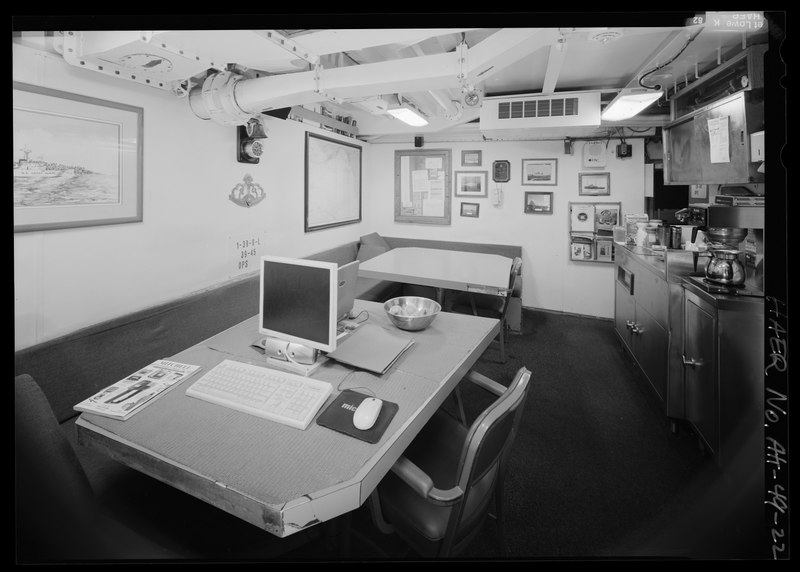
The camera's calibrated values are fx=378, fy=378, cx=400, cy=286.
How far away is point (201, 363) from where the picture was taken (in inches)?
61.8

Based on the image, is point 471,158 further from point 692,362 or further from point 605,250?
point 692,362

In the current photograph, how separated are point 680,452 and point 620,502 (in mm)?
684

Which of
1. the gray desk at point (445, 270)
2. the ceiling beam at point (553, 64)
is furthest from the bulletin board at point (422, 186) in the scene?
the ceiling beam at point (553, 64)

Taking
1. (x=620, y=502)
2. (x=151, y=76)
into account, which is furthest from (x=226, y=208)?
(x=620, y=502)

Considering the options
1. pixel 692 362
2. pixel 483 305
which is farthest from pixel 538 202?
pixel 692 362

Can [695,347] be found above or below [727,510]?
above

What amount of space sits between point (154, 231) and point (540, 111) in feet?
10.8

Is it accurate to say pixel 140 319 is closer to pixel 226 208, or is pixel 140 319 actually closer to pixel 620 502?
pixel 226 208

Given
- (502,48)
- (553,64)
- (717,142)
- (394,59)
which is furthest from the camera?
(553,64)

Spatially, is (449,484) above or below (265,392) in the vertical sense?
below

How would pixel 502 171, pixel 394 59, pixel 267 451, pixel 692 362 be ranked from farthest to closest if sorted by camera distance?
pixel 502 171
pixel 394 59
pixel 692 362
pixel 267 451

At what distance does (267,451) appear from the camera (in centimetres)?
105

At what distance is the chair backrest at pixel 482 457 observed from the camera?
1.07 meters

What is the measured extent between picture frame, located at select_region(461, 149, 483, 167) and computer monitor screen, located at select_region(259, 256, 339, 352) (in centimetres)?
386
